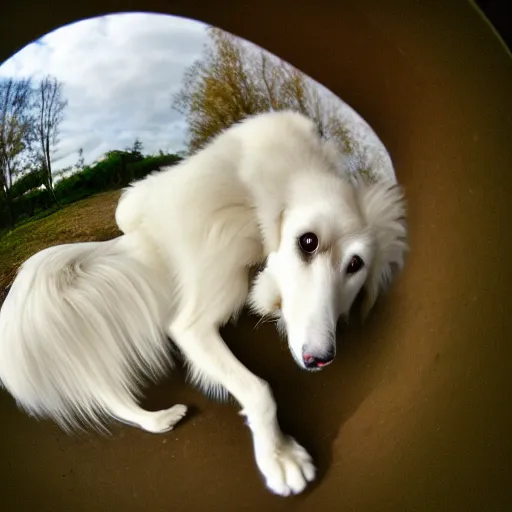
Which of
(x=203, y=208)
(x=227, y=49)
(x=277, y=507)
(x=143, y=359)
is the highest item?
(x=227, y=49)

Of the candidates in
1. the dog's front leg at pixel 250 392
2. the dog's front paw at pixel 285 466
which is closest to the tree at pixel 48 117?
the dog's front leg at pixel 250 392

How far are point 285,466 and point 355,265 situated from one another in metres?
0.17

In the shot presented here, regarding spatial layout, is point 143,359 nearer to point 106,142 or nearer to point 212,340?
point 212,340

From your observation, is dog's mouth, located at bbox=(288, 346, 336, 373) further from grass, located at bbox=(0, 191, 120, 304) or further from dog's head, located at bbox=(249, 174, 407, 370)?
grass, located at bbox=(0, 191, 120, 304)

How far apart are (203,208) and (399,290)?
0.55ft

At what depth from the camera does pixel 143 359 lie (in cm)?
56

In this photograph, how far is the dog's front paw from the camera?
0.55 metres

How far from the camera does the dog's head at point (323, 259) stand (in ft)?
1.74

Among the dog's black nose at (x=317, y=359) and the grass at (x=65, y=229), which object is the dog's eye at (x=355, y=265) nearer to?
the dog's black nose at (x=317, y=359)

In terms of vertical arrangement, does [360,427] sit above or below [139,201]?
below

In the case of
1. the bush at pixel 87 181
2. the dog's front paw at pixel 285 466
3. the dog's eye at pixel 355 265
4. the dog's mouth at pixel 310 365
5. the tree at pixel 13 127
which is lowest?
the dog's front paw at pixel 285 466

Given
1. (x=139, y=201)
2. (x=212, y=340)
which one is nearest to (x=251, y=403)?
(x=212, y=340)

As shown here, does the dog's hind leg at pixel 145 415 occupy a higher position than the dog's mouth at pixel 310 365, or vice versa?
the dog's mouth at pixel 310 365

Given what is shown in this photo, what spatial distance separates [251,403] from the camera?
1.80 ft
